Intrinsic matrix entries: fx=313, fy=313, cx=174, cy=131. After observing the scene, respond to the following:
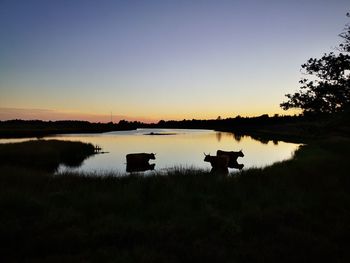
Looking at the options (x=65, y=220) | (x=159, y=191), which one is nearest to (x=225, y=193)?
(x=159, y=191)

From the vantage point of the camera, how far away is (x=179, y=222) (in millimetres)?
9633

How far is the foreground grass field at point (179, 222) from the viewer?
722cm

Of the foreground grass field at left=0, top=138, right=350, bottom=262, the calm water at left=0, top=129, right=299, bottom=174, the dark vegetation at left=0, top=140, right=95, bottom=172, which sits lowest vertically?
the calm water at left=0, top=129, right=299, bottom=174

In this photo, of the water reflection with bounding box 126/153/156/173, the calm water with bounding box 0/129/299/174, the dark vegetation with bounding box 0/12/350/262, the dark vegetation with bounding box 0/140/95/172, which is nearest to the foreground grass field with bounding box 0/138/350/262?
the dark vegetation with bounding box 0/12/350/262

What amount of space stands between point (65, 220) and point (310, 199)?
30.1 feet

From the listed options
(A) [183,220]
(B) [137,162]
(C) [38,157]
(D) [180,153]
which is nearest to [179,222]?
(A) [183,220]

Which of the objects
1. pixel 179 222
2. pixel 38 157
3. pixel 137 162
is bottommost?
pixel 137 162

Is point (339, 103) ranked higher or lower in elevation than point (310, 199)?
higher

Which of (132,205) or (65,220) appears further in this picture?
(132,205)

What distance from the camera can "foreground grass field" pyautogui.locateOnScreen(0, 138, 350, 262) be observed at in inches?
284

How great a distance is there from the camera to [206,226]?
30.8 ft

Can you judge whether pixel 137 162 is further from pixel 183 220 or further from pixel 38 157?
pixel 183 220

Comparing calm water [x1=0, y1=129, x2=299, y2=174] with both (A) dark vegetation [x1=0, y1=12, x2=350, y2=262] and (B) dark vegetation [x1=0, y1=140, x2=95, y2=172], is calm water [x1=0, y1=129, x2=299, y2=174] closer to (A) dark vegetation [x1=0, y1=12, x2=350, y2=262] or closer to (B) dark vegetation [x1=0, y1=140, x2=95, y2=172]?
(B) dark vegetation [x1=0, y1=140, x2=95, y2=172]

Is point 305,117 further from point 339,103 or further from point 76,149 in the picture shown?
point 76,149
